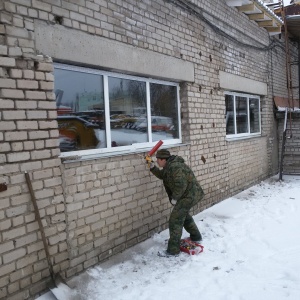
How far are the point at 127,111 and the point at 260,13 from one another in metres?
5.26

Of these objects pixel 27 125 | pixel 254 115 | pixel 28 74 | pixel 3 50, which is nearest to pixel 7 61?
pixel 3 50

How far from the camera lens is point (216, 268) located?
3572 mm

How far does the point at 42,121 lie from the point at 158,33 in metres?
2.46

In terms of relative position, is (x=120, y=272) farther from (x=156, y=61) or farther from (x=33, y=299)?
(x=156, y=61)

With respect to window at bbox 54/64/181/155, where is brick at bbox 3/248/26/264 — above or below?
below

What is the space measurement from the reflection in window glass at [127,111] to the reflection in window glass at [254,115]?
448 cm

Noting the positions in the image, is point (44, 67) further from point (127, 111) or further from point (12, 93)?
point (127, 111)

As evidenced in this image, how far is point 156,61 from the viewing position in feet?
15.1

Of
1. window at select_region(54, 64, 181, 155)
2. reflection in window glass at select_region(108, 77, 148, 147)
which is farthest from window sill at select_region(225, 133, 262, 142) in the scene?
reflection in window glass at select_region(108, 77, 148, 147)

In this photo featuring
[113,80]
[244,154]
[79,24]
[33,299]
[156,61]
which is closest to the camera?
[33,299]

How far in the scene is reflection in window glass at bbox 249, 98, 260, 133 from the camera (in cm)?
830

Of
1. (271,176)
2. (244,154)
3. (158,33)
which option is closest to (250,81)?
(244,154)

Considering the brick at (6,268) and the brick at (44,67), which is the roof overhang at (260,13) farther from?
the brick at (6,268)

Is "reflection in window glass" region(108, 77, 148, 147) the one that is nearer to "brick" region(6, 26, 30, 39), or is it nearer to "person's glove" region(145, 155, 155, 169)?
"person's glove" region(145, 155, 155, 169)
